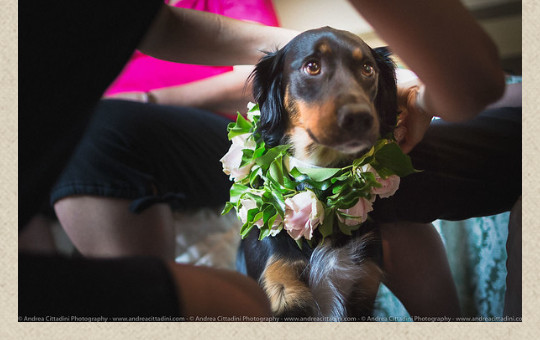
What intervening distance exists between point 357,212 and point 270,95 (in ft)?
0.68

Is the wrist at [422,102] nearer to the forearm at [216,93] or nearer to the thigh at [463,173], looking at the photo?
the thigh at [463,173]

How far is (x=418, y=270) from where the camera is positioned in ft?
2.48

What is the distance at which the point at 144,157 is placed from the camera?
2.30 ft

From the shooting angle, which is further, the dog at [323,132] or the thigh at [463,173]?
the thigh at [463,173]

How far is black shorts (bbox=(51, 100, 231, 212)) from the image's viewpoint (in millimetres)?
683

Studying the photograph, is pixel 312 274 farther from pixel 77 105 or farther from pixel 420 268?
pixel 77 105

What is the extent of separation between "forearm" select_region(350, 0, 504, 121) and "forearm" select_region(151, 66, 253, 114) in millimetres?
197

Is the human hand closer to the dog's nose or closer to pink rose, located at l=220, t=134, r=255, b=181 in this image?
the dog's nose

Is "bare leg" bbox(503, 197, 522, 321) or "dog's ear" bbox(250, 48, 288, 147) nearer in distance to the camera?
"dog's ear" bbox(250, 48, 288, 147)

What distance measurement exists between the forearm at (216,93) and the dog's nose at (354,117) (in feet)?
0.50

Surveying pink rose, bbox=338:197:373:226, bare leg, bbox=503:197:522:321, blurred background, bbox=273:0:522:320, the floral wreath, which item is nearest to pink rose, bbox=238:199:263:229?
the floral wreath

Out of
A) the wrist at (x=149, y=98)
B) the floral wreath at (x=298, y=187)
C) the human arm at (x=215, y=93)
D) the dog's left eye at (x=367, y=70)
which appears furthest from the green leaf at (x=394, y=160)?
the wrist at (x=149, y=98)

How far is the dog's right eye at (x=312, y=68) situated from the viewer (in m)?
0.65

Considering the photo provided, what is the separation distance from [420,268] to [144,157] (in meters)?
0.45
